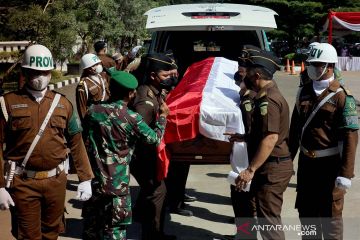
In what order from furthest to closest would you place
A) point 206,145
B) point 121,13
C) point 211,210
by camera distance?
point 121,13 < point 211,210 < point 206,145

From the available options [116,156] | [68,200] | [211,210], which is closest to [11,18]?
[68,200]

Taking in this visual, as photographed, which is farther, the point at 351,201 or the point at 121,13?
the point at 121,13

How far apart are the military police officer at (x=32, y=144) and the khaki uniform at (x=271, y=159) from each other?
56.8 inches

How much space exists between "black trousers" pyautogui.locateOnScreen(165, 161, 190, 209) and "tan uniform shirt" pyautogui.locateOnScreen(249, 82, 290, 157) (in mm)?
1835

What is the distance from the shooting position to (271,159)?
4059 millimetres

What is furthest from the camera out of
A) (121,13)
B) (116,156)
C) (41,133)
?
Result: (121,13)

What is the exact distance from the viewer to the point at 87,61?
20.6ft

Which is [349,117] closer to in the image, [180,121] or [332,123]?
[332,123]

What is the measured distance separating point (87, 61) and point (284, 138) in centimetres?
300

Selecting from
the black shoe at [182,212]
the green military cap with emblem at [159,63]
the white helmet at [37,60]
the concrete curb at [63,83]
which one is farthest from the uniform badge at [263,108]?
the concrete curb at [63,83]

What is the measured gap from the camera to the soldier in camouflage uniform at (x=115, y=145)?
390 cm

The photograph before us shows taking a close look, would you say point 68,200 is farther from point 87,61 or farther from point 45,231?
point 45,231

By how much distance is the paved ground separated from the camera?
527 cm

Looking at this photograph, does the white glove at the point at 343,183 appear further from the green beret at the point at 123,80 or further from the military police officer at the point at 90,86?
the military police officer at the point at 90,86
